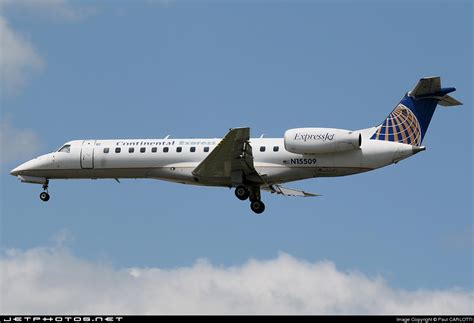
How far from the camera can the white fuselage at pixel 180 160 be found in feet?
145

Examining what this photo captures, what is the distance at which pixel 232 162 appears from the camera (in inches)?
1772

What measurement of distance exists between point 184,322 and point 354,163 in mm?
12957

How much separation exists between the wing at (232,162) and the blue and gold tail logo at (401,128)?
16.9 feet

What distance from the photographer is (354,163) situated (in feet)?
145

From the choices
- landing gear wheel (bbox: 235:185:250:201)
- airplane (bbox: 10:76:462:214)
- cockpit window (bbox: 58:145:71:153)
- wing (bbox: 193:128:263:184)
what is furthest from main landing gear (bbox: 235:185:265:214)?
cockpit window (bbox: 58:145:71:153)

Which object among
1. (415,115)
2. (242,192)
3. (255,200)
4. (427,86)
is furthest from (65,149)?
(427,86)

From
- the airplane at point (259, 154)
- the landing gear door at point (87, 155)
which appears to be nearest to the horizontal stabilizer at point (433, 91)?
the airplane at point (259, 154)

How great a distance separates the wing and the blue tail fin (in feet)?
16.9

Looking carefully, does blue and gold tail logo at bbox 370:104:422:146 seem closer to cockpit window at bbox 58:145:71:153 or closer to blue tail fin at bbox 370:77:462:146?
blue tail fin at bbox 370:77:462:146

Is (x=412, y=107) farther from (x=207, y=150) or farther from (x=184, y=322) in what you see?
(x=184, y=322)

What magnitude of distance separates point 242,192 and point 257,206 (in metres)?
1.22

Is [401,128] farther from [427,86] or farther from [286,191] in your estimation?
[286,191]

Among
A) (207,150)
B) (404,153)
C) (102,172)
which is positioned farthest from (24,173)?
(404,153)

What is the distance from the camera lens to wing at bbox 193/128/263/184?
143 ft
